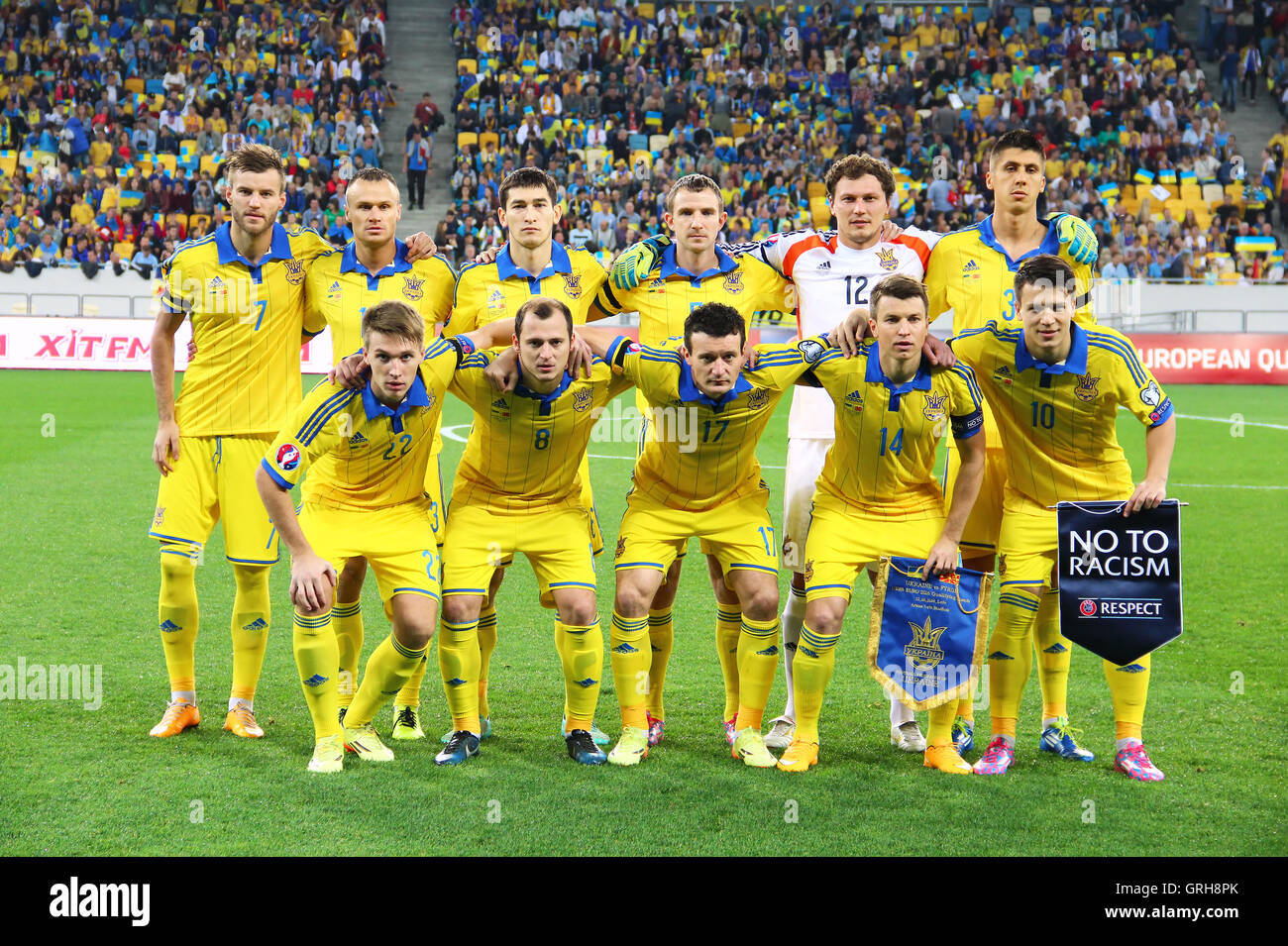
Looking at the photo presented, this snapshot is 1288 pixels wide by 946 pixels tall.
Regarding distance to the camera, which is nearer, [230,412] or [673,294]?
[230,412]

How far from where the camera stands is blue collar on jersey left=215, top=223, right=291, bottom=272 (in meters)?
5.17

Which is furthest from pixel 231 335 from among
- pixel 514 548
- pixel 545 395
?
pixel 514 548

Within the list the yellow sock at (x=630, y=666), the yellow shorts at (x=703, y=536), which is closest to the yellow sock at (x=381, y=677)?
the yellow sock at (x=630, y=666)

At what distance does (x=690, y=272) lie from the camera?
17.5 ft

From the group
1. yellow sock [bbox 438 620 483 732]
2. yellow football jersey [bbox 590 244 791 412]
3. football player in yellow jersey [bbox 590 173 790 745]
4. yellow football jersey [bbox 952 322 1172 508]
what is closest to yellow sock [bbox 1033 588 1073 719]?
yellow football jersey [bbox 952 322 1172 508]

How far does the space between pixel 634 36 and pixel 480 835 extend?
2859 cm

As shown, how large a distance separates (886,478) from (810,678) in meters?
0.83

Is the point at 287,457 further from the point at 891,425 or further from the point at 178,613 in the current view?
the point at 891,425

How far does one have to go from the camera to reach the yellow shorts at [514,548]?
15.9ft

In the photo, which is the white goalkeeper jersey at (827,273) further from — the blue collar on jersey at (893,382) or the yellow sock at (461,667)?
the yellow sock at (461,667)

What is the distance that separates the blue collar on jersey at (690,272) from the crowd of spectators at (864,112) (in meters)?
17.8

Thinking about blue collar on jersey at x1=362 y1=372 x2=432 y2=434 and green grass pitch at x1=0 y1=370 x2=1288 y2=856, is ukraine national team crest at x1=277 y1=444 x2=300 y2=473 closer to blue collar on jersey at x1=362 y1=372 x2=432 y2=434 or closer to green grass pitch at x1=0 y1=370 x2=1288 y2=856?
blue collar on jersey at x1=362 y1=372 x2=432 y2=434

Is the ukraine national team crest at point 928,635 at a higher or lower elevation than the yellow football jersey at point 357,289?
lower

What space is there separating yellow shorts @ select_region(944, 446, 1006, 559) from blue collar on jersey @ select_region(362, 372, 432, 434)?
2.12m
